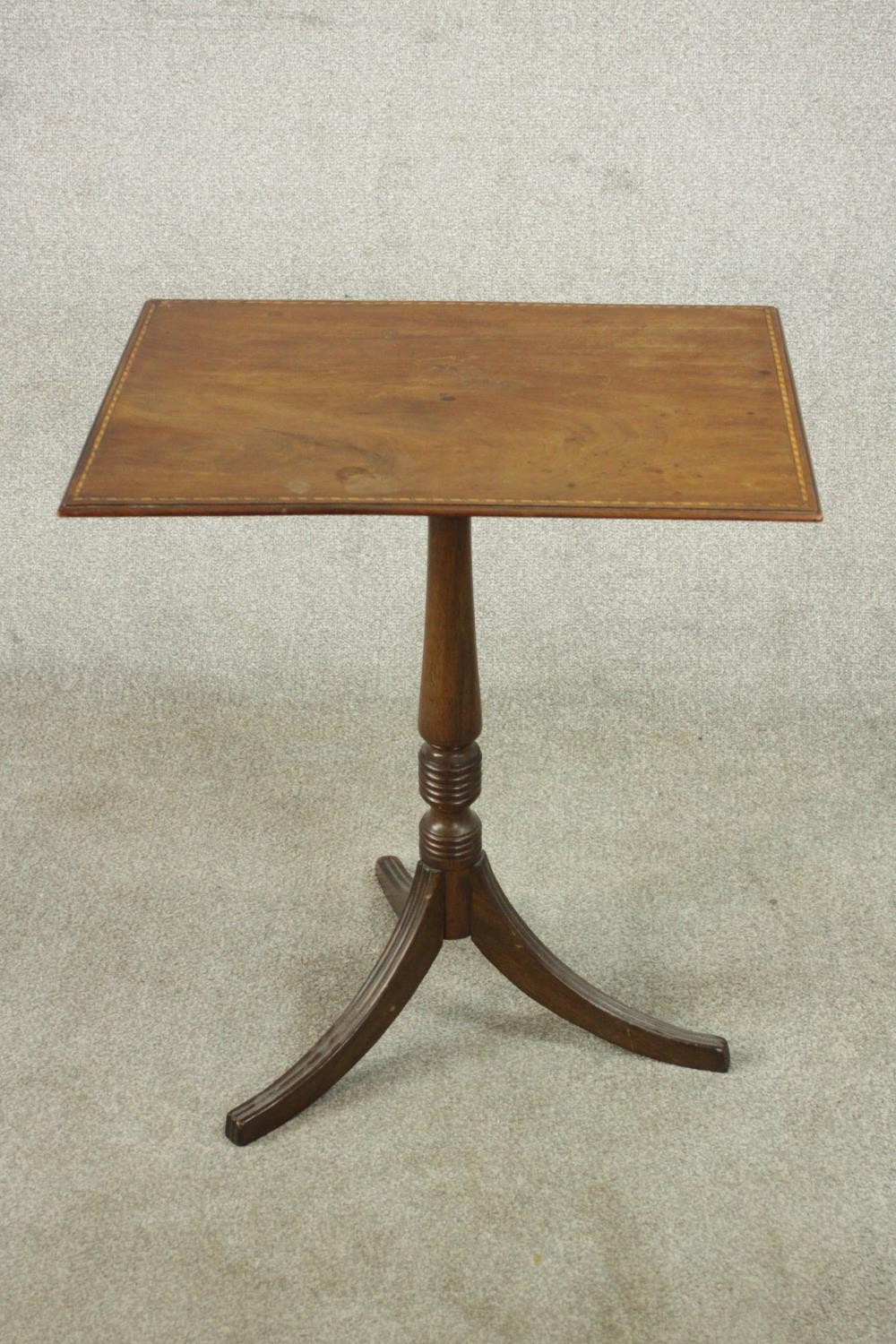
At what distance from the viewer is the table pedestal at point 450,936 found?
85.5 inches

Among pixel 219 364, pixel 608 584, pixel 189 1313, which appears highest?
pixel 219 364

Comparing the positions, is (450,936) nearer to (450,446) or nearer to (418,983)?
(418,983)

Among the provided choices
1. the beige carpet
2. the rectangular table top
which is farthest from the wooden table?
the beige carpet

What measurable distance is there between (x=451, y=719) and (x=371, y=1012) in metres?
0.45

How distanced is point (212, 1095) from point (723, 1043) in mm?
737

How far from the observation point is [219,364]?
2.01m

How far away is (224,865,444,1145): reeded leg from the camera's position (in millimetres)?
2270

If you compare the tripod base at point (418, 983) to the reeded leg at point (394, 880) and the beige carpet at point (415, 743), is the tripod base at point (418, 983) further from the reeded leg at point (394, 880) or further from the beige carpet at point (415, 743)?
the reeded leg at point (394, 880)

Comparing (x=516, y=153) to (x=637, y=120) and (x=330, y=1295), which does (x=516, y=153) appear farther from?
(x=330, y=1295)

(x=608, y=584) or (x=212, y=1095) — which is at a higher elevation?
(x=608, y=584)

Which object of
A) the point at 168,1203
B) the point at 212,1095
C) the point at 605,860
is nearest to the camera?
the point at 168,1203

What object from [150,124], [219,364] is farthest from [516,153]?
[219,364]

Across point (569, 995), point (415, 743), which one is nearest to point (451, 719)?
point (569, 995)

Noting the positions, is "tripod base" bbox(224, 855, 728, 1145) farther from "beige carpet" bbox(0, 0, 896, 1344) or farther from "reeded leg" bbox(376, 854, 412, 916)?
"reeded leg" bbox(376, 854, 412, 916)
